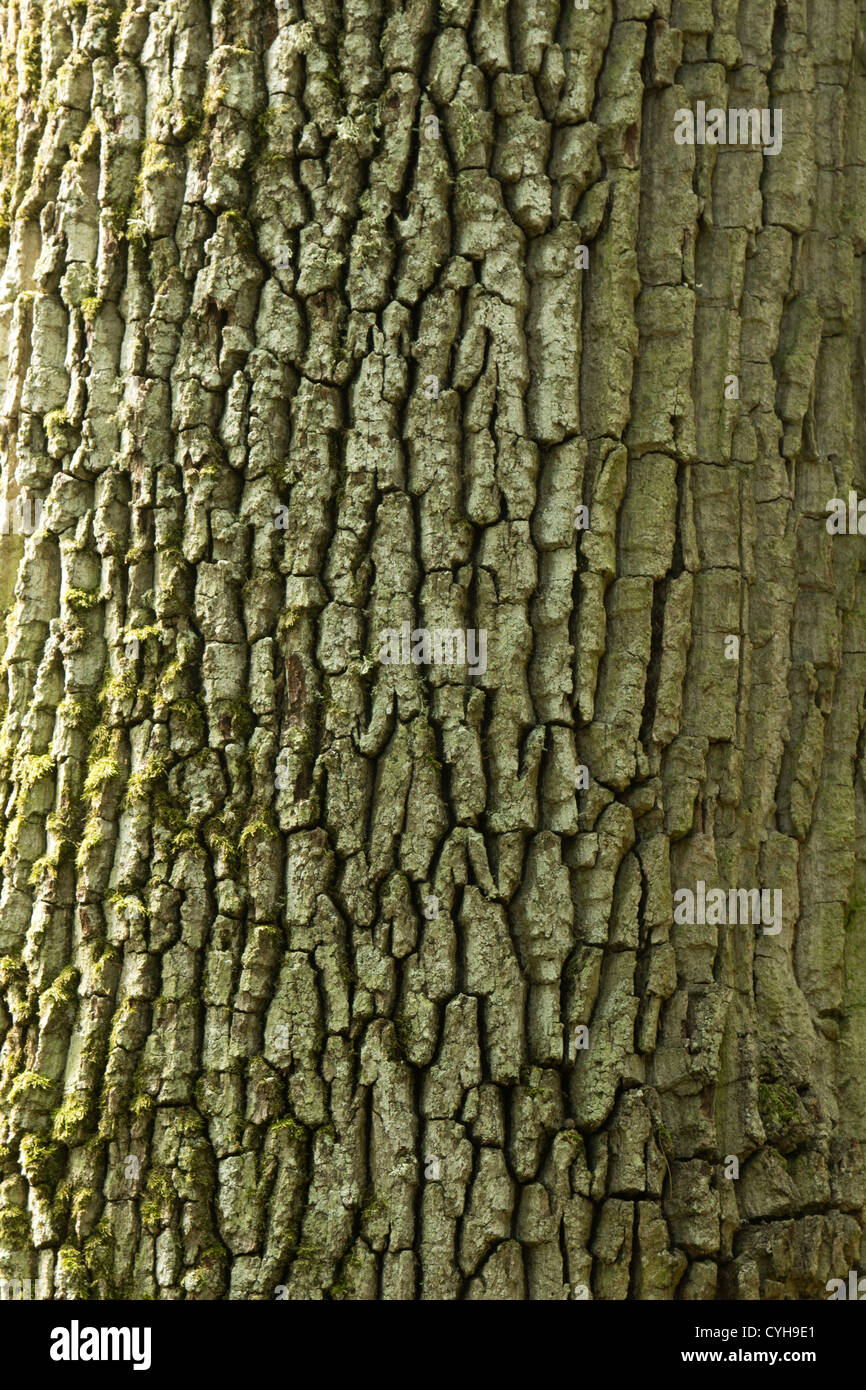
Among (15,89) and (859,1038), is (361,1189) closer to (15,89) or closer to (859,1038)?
(859,1038)

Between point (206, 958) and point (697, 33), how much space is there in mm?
1976

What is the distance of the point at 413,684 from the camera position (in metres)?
2.21

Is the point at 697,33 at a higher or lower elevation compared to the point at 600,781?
higher

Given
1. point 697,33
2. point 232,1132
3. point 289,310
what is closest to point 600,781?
point 232,1132

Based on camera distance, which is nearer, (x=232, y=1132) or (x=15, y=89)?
(x=232, y=1132)

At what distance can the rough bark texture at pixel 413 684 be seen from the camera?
213 cm

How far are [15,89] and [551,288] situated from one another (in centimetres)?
122

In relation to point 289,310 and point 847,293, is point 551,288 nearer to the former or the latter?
point 289,310

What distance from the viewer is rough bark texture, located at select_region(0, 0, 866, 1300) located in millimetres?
2135

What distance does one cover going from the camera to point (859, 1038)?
2.43 m

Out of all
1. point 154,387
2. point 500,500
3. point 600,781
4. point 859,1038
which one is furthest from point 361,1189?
point 154,387
